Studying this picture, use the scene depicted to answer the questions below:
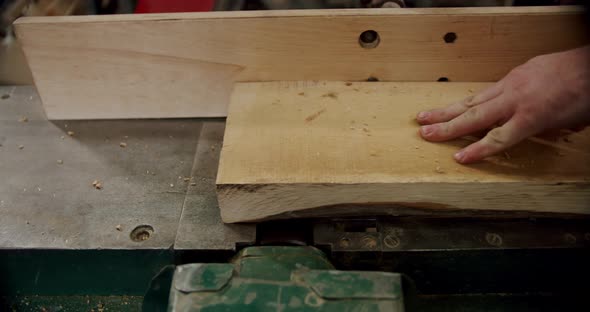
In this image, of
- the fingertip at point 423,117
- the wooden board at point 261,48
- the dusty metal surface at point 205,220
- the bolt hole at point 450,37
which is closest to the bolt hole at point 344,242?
the dusty metal surface at point 205,220

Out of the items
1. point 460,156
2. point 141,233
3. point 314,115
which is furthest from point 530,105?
point 141,233

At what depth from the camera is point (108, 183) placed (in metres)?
0.96

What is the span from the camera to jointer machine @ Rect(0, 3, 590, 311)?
2.49ft

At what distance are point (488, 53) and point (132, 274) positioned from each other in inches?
34.4

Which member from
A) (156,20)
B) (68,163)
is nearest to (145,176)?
(68,163)

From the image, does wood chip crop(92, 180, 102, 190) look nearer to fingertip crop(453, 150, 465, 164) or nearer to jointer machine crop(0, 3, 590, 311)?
jointer machine crop(0, 3, 590, 311)

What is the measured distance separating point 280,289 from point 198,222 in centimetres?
24

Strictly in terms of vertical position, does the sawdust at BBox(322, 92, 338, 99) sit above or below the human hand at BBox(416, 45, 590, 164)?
below

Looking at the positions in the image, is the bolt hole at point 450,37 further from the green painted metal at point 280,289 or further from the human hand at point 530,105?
the green painted metal at point 280,289

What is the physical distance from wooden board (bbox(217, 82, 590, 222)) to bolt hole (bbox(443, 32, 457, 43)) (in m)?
0.21

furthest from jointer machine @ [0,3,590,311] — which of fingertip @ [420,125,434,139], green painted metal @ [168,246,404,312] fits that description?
fingertip @ [420,125,434,139]

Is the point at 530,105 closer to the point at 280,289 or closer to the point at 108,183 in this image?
the point at 280,289

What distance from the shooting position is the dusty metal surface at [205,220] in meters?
0.82

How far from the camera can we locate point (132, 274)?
865mm
